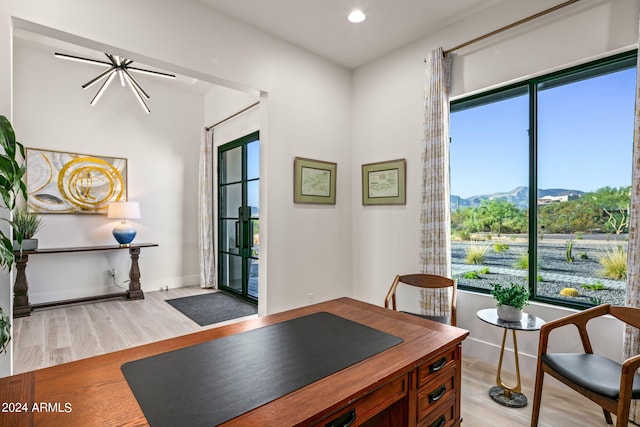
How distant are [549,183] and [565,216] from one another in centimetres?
28

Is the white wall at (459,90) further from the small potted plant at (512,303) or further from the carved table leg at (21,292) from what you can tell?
the carved table leg at (21,292)

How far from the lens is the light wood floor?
2.06 metres

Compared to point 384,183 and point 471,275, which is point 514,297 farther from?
point 384,183

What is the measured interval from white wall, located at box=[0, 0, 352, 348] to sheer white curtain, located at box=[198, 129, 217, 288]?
1752 millimetres

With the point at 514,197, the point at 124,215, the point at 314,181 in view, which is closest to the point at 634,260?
the point at 514,197

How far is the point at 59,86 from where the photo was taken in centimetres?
434

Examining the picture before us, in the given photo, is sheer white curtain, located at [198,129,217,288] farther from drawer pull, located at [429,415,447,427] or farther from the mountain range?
drawer pull, located at [429,415,447,427]

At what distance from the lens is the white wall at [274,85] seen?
221 cm

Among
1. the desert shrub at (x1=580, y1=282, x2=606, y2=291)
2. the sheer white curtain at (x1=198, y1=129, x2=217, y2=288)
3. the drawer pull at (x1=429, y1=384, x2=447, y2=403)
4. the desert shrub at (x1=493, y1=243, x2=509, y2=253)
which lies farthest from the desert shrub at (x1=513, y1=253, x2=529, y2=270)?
the sheer white curtain at (x1=198, y1=129, x2=217, y2=288)

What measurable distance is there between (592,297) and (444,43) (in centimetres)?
243

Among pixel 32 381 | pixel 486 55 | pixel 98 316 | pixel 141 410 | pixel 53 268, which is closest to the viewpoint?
pixel 141 410

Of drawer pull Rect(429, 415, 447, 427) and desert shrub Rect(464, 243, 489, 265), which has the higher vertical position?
desert shrub Rect(464, 243, 489, 265)

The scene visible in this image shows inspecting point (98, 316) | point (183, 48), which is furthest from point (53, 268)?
point (183, 48)

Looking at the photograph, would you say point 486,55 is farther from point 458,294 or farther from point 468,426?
point 468,426
